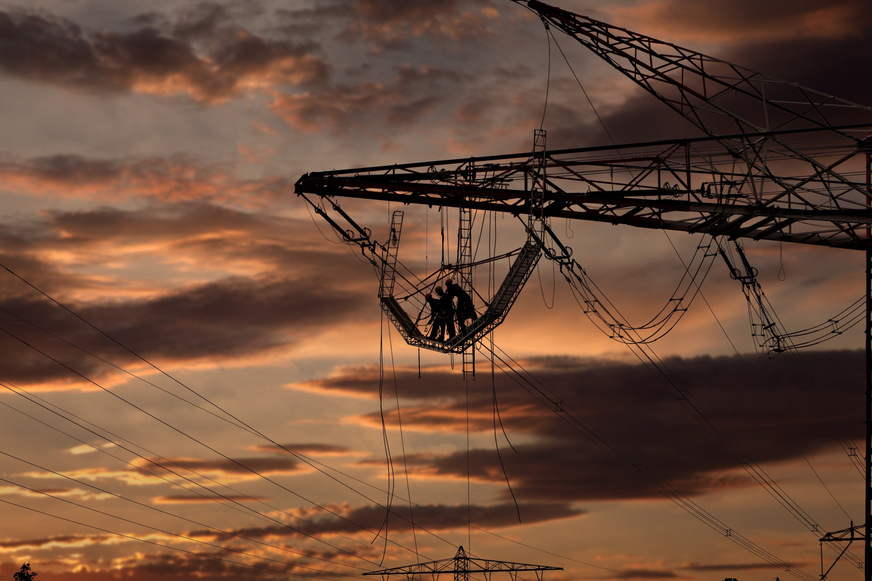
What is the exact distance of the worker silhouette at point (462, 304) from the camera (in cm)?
3809

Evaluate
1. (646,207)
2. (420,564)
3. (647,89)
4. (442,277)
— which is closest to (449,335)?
(442,277)

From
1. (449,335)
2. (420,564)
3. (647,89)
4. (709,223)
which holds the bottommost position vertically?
(420,564)

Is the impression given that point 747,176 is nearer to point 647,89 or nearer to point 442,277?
point 647,89

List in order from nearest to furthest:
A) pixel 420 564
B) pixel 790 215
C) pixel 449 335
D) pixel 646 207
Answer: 1. pixel 790 215
2. pixel 646 207
3. pixel 449 335
4. pixel 420 564

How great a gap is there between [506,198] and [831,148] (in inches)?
413

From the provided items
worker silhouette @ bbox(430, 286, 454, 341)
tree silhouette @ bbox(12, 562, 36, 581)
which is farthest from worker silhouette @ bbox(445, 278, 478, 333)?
tree silhouette @ bbox(12, 562, 36, 581)

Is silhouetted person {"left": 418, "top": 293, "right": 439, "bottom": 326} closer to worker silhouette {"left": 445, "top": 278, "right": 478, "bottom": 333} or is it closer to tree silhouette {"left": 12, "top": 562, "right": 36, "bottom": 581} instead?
worker silhouette {"left": 445, "top": 278, "right": 478, "bottom": 333}

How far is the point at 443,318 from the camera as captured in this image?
38.7 metres

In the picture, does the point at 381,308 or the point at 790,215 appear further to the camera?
the point at 381,308

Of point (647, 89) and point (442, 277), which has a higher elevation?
point (647, 89)

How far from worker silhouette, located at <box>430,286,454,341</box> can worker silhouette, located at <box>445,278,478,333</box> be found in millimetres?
234

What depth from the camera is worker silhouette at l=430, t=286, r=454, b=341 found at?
38.7 meters

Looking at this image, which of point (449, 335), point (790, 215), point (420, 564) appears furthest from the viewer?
point (420, 564)

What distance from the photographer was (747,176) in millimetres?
34344
